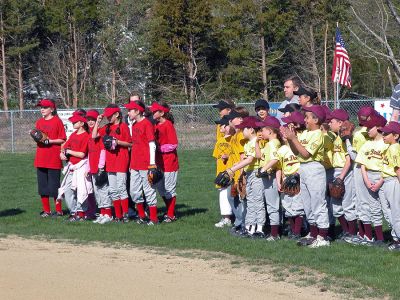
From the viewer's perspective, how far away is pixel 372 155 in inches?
417

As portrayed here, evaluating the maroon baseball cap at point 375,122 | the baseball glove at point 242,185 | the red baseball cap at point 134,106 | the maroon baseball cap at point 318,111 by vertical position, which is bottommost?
the baseball glove at point 242,185

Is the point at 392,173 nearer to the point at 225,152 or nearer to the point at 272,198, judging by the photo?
the point at 272,198

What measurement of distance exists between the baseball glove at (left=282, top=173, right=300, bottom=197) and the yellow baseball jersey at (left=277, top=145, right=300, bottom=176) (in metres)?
0.25

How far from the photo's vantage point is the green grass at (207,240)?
358 inches

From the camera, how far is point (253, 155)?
11.3m

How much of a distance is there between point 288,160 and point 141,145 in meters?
2.78

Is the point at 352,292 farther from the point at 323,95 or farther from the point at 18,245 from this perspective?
the point at 323,95

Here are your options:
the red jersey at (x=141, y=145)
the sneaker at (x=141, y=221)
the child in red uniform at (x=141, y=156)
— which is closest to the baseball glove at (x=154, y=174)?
the child in red uniform at (x=141, y=156)

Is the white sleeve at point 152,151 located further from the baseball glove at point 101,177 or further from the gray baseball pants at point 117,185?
the baseball glove at point 101,177

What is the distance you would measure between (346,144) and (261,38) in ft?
108

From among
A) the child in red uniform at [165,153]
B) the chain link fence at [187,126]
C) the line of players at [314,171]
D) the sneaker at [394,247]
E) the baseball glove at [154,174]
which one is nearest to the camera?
the sneaker at [394,247]

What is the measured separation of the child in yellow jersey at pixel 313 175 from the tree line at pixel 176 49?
1226 inches

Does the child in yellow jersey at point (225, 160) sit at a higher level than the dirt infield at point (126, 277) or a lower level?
higher

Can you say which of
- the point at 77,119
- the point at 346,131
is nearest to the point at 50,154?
the point at 77,119
